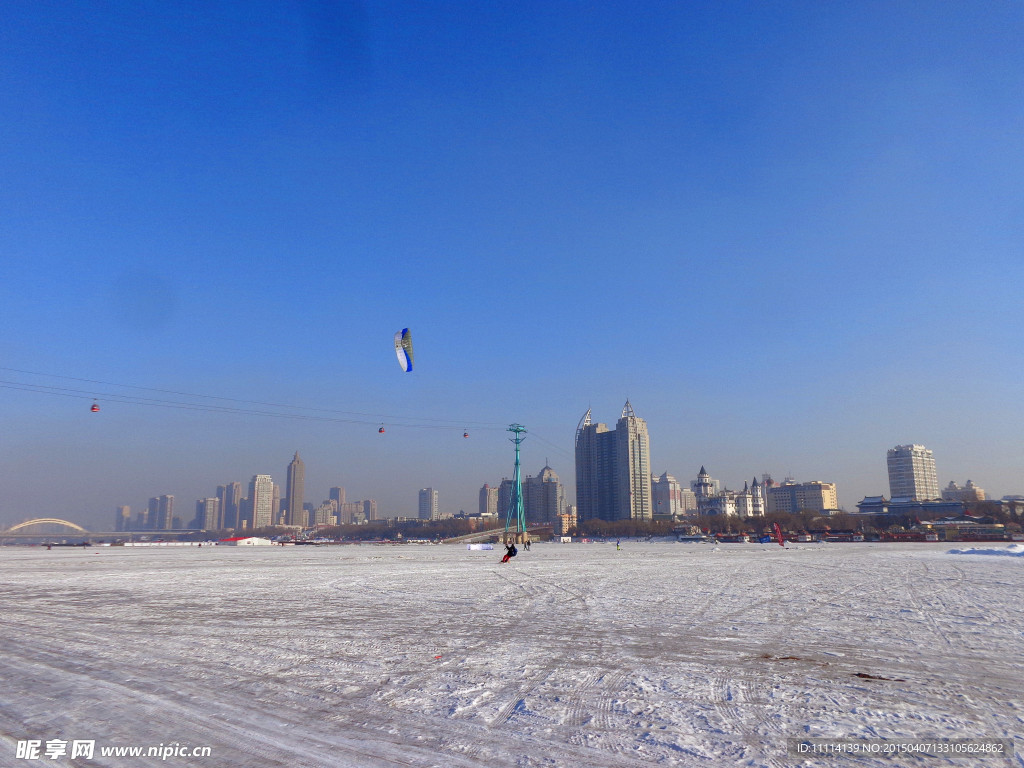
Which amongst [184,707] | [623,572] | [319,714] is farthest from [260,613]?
[623,572]

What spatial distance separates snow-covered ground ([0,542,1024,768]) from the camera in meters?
6.13

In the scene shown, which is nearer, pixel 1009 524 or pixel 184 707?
pixel 184 707

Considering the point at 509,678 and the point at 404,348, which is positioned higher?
the point at 404,348

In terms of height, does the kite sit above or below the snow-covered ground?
above

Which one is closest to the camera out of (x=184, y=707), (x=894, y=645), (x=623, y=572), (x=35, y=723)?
(x=35, y=723)

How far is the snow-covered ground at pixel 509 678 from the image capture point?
20.1 ft

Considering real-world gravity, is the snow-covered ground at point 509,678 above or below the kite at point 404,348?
below

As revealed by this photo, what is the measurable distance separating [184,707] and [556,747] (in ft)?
15.4

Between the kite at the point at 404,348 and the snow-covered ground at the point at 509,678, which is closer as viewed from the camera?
the snow-covered ground at the point at 509,678

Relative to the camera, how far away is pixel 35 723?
6754 mm

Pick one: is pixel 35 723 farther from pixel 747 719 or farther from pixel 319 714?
pixel 747 719

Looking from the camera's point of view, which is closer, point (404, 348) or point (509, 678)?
point (509, 678)

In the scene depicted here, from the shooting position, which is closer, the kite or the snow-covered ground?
the snow-covered ground

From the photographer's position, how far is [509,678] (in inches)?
339
